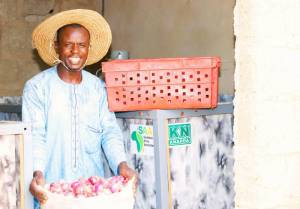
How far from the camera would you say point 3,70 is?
665cm

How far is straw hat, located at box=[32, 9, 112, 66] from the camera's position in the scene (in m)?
3.79

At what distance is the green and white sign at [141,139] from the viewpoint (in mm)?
3955

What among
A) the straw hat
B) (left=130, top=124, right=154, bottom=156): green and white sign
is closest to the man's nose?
the straw hat

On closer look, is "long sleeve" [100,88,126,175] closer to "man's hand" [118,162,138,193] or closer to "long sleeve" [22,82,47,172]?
"man's hand" [118,162,138,193]

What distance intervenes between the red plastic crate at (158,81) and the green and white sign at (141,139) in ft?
0.50

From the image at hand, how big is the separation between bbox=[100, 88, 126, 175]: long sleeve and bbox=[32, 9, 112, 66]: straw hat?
32 centimetres

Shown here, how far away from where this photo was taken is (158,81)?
392 centimetres

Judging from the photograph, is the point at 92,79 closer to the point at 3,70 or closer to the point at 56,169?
the point at 56,169
